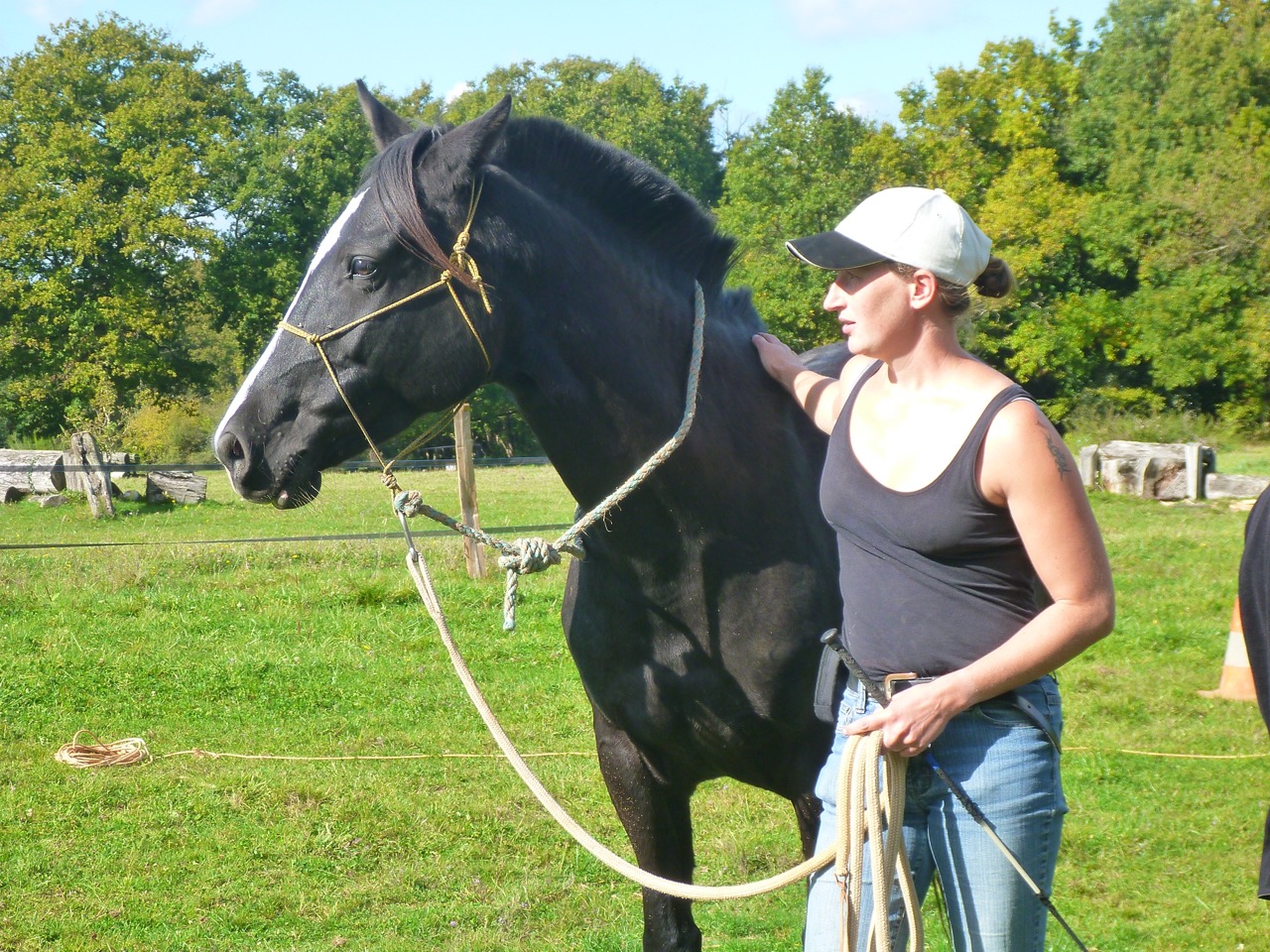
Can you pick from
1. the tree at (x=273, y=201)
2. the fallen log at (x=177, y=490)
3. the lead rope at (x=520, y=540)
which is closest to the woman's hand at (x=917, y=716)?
the lead rope at (x=520, y=540)

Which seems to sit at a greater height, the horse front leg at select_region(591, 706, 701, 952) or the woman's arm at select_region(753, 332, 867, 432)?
the woman's arm at select_region(753, 332, 867, 432)

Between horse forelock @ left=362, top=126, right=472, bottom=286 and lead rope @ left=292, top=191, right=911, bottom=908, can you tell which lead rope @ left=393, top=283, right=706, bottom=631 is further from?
horse forelock @ left=362, top=126, right=472, bottom=286

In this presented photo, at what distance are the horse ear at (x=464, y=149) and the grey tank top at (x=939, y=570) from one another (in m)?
1.01

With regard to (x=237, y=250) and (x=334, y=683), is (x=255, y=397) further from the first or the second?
(x=237, y=250)

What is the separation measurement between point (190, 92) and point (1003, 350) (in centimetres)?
2335

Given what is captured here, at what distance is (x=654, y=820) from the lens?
9.41ft

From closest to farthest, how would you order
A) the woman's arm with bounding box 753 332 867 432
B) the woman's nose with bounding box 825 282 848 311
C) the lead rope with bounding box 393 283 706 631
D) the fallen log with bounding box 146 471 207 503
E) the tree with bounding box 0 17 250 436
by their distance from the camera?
the woman's nose with bounding box 825 282 848 311 < the lead rope with bounding box 393 283 706 631 < the woman's arm with bounding box 753 332 867 432 < the fallen log with bounding box 146 471 207 503 < the tree with bounding box 0 17 250 436

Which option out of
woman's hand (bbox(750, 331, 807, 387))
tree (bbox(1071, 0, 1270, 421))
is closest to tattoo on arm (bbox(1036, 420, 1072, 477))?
woman's hand (bbox(750, 331, 807, 387))

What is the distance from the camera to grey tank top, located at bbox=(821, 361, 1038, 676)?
182cm

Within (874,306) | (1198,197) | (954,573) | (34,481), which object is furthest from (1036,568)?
(1198,197)

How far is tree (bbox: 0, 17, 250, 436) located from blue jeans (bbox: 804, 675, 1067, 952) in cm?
2726

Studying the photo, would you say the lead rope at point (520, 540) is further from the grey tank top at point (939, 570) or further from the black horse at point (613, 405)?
the grey tank top at point (939, 570)

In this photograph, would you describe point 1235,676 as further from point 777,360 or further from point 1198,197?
point 1198,197

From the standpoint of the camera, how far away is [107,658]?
6633 millimetres
